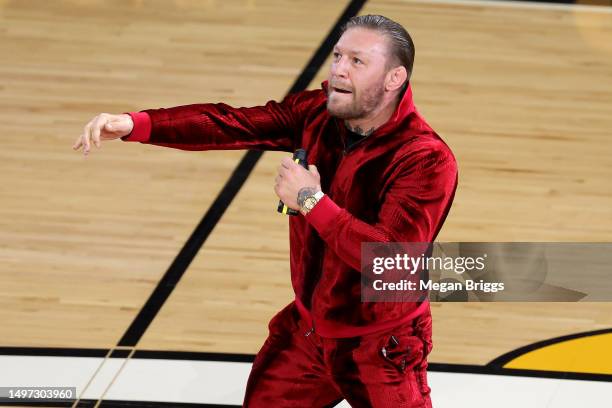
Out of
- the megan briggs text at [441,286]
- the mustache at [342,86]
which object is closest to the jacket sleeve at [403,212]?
the megan briggs text at [441,286]

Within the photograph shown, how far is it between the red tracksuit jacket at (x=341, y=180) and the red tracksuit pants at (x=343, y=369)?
0.16 ft

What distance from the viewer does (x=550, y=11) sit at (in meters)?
9.78

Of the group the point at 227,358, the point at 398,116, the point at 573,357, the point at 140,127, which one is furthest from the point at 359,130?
the point at 573,357

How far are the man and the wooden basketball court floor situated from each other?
110cm

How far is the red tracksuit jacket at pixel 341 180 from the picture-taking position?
3.72 metres

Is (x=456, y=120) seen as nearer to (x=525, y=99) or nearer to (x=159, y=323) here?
(x=525, y=99)

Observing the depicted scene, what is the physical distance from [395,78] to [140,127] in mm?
744

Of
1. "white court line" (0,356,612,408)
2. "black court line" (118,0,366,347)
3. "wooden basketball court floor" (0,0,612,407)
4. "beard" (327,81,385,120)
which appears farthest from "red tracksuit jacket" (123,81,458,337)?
"black court line" (118,0,366,347)

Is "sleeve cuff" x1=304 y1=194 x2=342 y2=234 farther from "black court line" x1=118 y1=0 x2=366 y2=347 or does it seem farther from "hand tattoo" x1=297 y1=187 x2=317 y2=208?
"black court line" x1=118 y1=0 x2=366 y2=347

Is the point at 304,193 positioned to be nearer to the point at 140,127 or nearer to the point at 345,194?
the point at 345,194

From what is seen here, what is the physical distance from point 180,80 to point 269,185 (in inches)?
62.5

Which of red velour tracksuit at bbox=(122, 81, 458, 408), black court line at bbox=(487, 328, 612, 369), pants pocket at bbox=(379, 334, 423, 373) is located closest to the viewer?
red velour tracksuit at bbox=(122, 81, 458, 408)

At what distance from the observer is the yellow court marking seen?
214 inches

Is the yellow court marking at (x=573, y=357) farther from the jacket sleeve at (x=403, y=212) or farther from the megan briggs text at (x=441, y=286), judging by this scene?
the jacket sleeve at (x=403, y=212)
